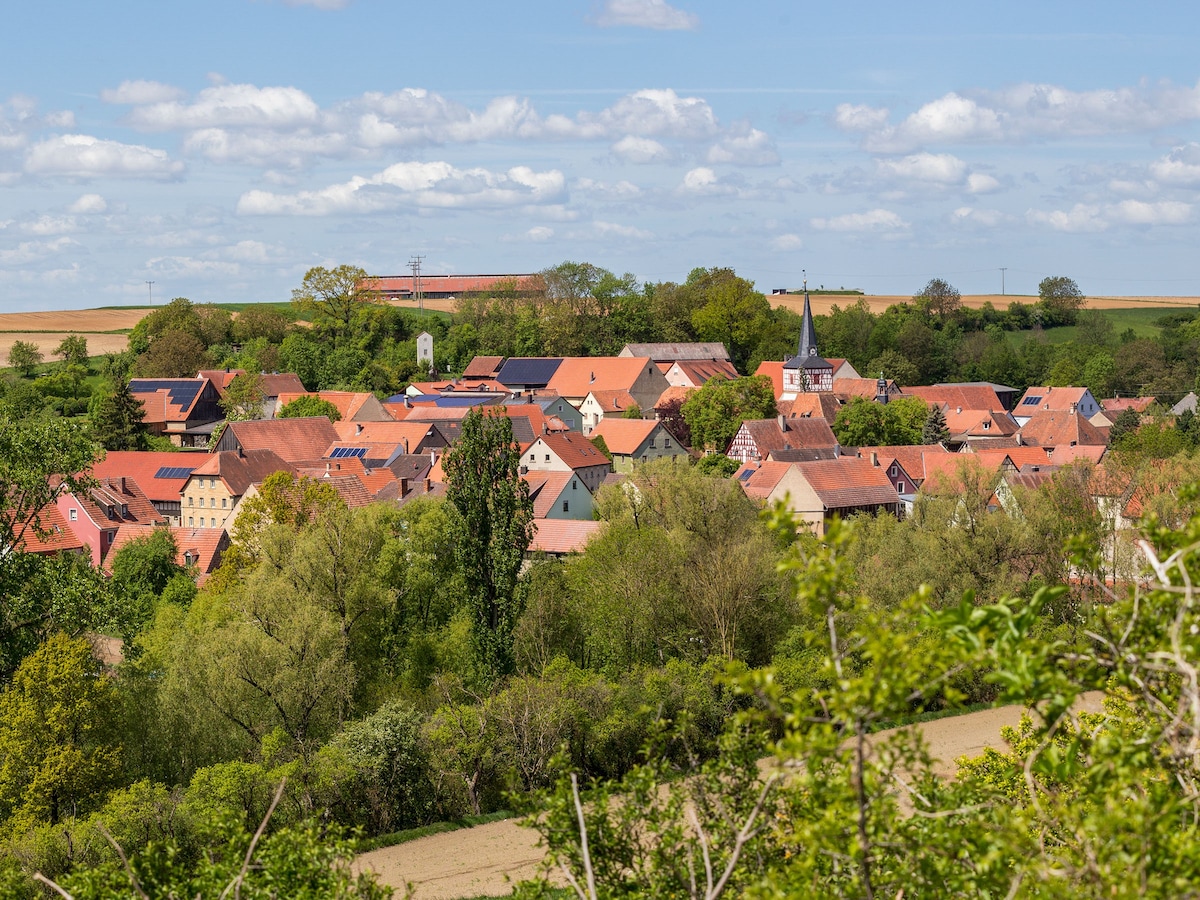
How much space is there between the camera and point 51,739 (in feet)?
73.4

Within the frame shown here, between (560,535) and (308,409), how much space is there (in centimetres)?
4090

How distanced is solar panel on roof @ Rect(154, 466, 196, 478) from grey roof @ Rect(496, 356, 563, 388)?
3997cm

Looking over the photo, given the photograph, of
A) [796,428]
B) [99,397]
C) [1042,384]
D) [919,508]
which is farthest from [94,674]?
[1042,384]

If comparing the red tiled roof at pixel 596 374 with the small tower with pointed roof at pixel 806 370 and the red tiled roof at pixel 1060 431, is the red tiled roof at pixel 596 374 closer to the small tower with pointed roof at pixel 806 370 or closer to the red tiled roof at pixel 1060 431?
the small tower with pointed roof at pixel 806 370

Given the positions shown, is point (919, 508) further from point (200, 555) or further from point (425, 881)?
point (200, 555)

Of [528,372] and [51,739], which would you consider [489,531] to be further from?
[528,372]

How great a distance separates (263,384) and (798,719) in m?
90.5

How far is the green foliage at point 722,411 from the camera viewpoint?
253ft

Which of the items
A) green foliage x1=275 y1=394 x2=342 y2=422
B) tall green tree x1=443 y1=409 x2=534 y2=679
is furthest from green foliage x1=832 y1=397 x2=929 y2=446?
tall green tree x1=443 y1=409 x2=534 y2=679

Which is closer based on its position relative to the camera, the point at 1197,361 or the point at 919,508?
the point at 919,508

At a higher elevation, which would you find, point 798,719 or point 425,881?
point 798,719

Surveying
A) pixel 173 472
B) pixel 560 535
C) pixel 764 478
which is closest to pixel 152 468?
pixel 173 472

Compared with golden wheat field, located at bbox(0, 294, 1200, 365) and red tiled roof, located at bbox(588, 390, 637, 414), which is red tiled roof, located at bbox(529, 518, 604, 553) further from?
golden wheat field, located at bbox(0, 294, 1200, 365)

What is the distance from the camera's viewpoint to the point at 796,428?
74.9 m
